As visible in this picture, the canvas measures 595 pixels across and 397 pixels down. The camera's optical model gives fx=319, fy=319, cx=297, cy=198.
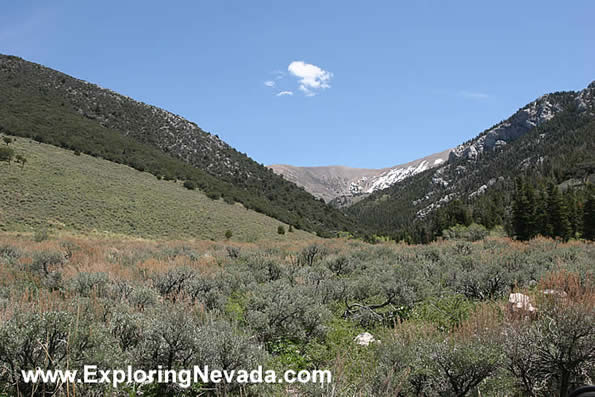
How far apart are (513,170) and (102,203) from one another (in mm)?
161103

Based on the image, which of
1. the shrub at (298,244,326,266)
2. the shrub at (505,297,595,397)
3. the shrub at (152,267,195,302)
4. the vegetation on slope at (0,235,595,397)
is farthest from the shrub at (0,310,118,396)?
the shrub at (298,244,326,266)

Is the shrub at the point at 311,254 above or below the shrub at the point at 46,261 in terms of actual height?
below

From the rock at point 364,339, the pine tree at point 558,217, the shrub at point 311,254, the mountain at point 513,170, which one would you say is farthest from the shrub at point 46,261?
the mountain at point 513,170

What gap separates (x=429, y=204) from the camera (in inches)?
6905

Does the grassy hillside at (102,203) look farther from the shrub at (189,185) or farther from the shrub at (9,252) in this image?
the shrub at (9,252)

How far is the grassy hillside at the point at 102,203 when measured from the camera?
2773 centimetres

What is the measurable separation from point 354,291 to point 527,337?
470 centimetres

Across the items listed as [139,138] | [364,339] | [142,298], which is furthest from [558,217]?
[139,138]

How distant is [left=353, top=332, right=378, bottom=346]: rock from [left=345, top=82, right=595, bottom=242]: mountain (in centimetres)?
7429

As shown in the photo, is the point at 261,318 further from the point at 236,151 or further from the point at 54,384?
the point at 236,151

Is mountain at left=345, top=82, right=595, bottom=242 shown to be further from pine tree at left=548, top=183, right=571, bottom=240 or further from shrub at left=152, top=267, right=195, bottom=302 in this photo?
shrub at left=152, top=267, right=195, bottom=302

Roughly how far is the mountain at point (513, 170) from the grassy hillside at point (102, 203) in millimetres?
55134

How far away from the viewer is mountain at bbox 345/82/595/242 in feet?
293

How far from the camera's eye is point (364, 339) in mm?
5469
